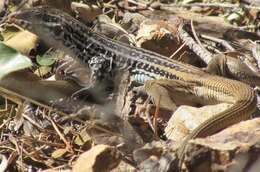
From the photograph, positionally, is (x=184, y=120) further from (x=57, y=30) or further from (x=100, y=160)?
(x=57, y=30)

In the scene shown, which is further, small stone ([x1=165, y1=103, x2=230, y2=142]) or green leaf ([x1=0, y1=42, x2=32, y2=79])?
small stone ([x1=165, y1=103, x2=230, y2=142])

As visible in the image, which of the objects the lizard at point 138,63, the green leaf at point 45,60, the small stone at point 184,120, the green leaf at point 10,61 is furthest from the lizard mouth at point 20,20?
the green leaf at point 10,61

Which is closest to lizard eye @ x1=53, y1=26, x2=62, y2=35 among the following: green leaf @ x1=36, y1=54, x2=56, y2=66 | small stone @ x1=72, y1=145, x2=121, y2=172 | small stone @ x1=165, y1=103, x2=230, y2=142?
green leaf @ x1=36, y1=54, x2=56, y2=66

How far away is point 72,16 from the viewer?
6.10 m

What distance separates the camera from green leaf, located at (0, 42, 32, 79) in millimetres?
2973

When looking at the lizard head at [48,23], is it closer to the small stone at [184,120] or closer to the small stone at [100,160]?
the small stone at [184,120]

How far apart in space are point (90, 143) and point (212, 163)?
118cm

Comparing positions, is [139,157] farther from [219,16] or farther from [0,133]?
[219,16]

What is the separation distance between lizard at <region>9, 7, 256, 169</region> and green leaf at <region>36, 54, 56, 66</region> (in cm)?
19

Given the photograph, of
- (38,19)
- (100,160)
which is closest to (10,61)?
(100,160)

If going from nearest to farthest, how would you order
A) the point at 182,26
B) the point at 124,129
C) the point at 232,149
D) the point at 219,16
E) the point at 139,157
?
1. the point at 232,149
2. the point at 139,157
3. the point at 124,129
4. the point at 182,26
5. the point at 219,16

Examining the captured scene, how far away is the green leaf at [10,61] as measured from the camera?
297 centimetres

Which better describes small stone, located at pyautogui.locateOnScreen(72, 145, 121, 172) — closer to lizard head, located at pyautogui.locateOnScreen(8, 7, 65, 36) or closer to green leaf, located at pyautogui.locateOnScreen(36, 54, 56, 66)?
green leaf, located at pyautogui.locateOnScreen(36, 54, 56, 66)

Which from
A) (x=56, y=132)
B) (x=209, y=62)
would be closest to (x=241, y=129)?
(x=56, y=132)
